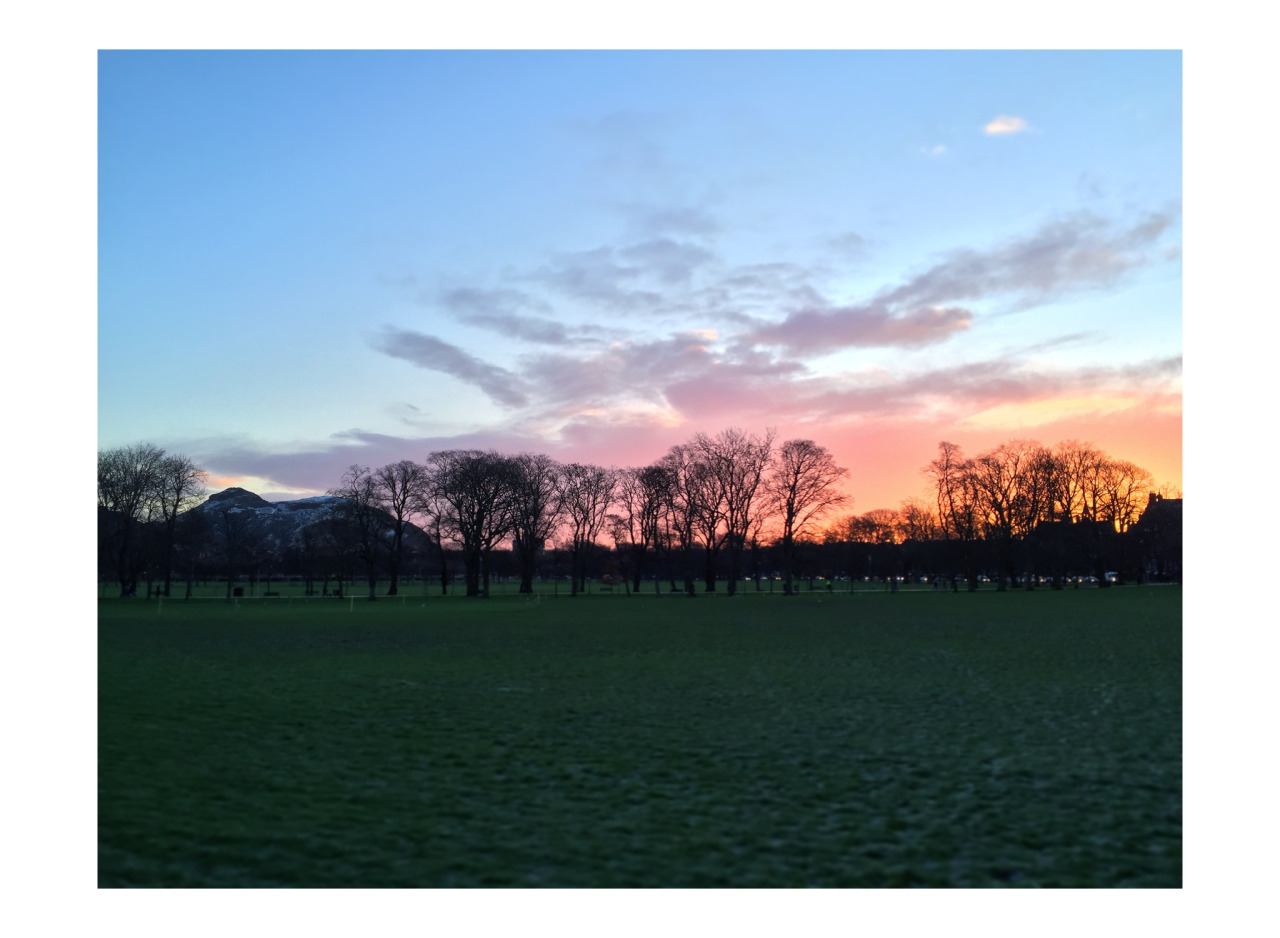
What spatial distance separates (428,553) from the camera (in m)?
119

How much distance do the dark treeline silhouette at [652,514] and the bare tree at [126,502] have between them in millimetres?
155

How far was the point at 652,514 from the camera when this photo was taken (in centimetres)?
10000

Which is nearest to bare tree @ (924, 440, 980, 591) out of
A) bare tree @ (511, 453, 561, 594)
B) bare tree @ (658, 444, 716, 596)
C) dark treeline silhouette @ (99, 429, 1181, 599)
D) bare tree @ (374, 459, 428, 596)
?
dark treeline silhouette @ (99, 429, 1181, 599)

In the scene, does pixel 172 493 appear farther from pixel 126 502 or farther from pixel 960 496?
pixel 960 496

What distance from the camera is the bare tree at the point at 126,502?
8000 cm

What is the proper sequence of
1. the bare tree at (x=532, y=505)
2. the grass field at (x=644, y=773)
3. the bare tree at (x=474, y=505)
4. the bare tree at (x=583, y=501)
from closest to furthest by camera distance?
the grass field at (x=644, y=773) → the bare tree at (x=474, y=505) → the bare tree at (x=532, y=505) → the bare tree at (x=583, y=501)

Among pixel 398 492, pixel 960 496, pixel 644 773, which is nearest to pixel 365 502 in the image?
pixel 398 492

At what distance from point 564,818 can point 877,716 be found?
7.18 m

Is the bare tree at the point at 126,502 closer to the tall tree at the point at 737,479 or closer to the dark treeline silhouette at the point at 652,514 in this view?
the dark treeline silhouette at the point at 652,514

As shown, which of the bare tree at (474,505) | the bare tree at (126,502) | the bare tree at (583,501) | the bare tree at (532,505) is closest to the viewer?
the bare tree at (126,502)

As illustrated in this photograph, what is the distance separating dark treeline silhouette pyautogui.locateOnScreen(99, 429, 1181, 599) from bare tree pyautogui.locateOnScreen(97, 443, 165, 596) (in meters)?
0.15

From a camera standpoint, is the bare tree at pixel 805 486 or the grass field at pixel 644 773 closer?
the grass field at pixel 644 773

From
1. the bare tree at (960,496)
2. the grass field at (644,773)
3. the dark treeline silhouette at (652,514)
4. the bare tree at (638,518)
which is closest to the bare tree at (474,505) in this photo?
the dark treeline silhouette at (652,514)

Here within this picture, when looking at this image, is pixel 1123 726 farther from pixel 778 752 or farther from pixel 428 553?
pixel 428 553
